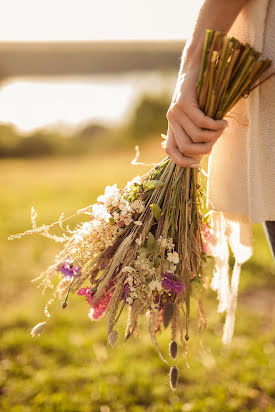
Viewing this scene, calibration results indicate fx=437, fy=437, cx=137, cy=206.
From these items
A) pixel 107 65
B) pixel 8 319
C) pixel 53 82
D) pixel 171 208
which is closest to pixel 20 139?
pixel 53 82

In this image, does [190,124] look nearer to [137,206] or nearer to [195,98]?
[195,98]

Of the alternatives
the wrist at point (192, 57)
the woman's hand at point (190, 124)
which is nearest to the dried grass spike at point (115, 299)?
the woman's hand at point (190, 124)

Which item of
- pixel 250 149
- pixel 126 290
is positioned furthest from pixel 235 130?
pixel 126 290

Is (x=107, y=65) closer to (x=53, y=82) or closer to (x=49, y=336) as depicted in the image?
(x=53, y=82)

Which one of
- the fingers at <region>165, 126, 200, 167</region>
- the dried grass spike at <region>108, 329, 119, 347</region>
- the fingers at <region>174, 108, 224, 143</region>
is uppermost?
the fingers at <region>174, 108, 224, 143</region>

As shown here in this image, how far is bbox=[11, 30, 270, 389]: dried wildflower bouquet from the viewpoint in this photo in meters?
1.20

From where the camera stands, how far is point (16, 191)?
585cm

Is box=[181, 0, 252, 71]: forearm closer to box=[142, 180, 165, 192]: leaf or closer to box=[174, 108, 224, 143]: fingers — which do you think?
box=[174, 108, 224, 143]: fingers

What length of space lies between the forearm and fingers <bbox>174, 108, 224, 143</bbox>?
0.13m

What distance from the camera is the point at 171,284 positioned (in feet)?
3.92

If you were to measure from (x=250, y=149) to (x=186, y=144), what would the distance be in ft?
0.60

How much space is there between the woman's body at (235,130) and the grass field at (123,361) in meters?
0.52

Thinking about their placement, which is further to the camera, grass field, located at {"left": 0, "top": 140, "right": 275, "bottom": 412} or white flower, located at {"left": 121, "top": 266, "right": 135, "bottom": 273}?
grass field, located at {"left": 0, "top": 140, "right": 275, "bottom": 412}

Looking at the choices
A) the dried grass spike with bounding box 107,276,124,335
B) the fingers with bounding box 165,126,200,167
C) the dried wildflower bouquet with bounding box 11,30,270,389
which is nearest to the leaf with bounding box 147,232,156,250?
the dried wildflower bouquet with bounding box 11,30,270,389
